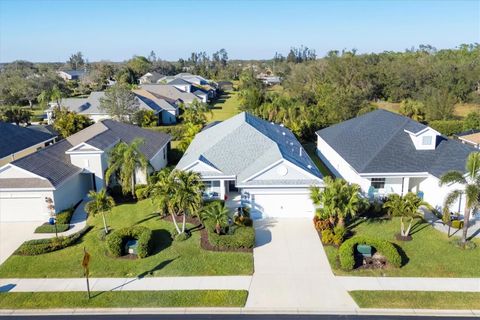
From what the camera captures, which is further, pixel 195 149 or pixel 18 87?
pixel 18 87

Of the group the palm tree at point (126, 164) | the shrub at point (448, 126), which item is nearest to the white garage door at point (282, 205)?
the palm tree at point (126, 164)

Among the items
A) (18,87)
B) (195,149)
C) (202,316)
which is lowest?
(202,316)

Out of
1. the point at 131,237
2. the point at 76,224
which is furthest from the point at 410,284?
the point at 76,224

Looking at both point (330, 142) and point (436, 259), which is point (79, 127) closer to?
point (330, 142)

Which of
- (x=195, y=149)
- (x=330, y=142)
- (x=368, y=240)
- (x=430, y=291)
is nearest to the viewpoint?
(x=430, y=291)

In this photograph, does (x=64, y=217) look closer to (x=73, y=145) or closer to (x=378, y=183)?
(x=73, y=145)

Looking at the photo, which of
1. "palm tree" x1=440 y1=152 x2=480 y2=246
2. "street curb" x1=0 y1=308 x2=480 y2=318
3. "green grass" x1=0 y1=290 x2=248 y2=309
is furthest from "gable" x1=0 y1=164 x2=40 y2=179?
"palm tree" x1=440 y1=152 x2=480 y2=246

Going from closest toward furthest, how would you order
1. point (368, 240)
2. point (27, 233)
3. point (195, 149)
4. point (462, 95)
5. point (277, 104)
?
point (368, 240)
point (27, 233)
point (195, 149)
point (277, 104)
point (462, 95)

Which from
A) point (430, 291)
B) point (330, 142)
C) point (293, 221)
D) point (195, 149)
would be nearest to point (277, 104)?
point (330, 142)
